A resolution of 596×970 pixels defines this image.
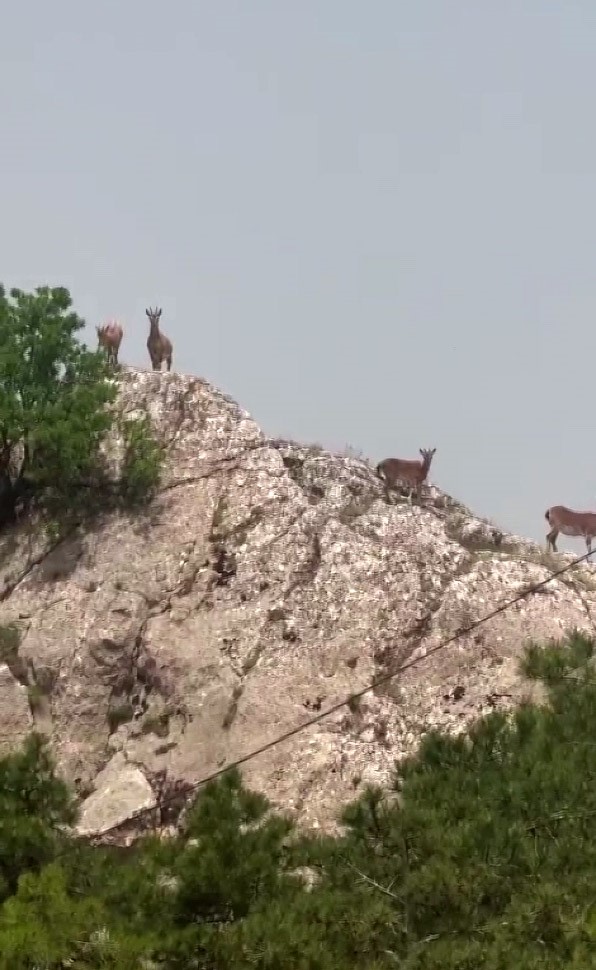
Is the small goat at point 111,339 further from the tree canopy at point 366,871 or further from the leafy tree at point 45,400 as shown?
the tree canopy at point 366,871

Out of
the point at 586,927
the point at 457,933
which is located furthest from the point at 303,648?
the point at 586,927

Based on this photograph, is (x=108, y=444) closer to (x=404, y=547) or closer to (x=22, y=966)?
(x=404, y=547)

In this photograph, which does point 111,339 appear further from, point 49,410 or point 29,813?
point 29,813

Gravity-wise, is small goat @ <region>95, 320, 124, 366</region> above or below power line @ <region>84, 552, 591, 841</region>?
above

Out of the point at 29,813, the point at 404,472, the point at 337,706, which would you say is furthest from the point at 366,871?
the point at 404,472

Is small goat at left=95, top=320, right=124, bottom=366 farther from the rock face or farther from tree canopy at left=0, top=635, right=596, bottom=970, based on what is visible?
tree canopy at left=0, top=635, right=596, bottom=970

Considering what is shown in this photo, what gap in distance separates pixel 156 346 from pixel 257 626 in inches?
342

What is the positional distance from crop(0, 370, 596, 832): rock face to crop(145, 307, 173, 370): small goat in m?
2.74

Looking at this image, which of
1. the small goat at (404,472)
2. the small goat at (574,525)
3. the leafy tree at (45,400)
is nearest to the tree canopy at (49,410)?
the leafy tree at (45,400)

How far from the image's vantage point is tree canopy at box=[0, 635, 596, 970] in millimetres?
10836

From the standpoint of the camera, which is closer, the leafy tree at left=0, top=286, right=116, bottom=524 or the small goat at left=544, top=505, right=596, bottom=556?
the leafy tree at left=0, top=286, right=116, bottom=524

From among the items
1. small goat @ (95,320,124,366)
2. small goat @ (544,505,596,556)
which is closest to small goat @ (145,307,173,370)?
small goat @ (95,320,124,366)

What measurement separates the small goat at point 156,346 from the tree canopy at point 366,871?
14969 millimetres

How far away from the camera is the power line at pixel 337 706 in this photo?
1984 centimetres
